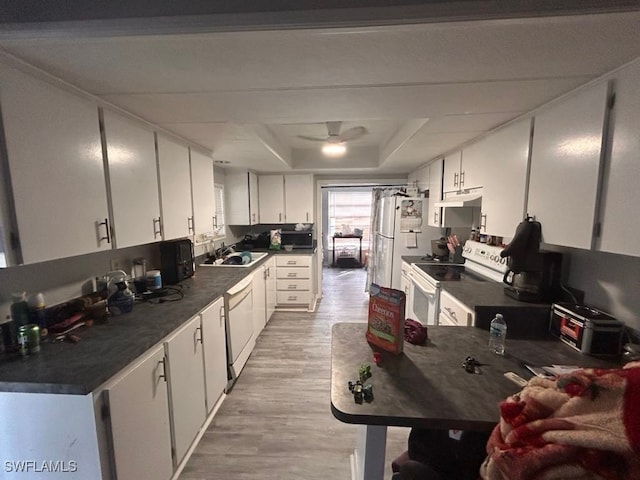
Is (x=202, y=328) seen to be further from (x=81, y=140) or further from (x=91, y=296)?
(x=81, y=140)

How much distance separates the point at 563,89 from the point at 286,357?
9.59ft

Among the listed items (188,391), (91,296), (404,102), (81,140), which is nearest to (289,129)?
(404,102)

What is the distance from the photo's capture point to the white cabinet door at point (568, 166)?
120 centimetres

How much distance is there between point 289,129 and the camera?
116 inches

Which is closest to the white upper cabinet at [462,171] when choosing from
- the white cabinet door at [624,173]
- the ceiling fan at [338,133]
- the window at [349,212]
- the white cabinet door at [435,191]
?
the white cabinet door at [435,191]

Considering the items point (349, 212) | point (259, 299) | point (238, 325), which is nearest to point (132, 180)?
point (238, 325)

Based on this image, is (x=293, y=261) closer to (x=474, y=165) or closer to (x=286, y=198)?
(x=286, y=198)

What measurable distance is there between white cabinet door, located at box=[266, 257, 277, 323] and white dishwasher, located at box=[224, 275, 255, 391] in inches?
28.2

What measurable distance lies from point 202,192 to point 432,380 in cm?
232

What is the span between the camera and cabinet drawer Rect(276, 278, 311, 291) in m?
4.10

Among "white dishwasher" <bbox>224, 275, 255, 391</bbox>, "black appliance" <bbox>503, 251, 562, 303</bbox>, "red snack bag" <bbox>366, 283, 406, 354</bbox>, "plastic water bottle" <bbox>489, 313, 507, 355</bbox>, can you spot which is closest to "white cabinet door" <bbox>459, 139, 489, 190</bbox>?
"black appliance" <bbox>503, 251, 562, 303</bbox>

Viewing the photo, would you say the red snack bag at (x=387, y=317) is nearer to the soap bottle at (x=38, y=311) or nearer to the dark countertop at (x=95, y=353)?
the dark countertop at (x=95, y=353)

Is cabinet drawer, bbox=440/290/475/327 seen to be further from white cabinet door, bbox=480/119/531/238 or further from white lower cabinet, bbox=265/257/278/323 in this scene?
white lower cabinet, bbox=265/257/278/323

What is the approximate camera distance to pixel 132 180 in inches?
65.0
